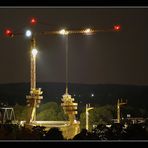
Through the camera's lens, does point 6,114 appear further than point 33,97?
No

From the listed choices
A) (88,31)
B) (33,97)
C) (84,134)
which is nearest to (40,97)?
(33,97)

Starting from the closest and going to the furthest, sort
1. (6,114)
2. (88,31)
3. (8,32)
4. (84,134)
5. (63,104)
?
(84,134) < (6,114) < (8,32) < (88,31) < (63,104)

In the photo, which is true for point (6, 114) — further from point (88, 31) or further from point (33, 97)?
point (88, 31)

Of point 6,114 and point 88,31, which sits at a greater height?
point 88,31

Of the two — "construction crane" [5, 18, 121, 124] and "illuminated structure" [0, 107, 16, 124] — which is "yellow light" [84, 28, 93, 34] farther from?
"illuminated structure" [0, 107, 16, 124]

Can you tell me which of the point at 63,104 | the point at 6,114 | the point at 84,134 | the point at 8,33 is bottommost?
the point at 84,134

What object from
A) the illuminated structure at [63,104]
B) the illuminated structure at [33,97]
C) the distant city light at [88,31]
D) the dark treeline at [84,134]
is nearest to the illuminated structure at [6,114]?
the illuminated structure at [63,104]

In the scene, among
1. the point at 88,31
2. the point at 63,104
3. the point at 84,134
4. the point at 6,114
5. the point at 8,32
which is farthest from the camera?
the point at 63,104

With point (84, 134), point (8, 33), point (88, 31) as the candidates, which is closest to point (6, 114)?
point (8, 33)

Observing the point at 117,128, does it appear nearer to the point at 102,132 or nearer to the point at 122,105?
the point at 102,132

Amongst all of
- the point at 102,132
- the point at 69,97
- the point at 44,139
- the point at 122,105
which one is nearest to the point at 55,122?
the point at 69,97

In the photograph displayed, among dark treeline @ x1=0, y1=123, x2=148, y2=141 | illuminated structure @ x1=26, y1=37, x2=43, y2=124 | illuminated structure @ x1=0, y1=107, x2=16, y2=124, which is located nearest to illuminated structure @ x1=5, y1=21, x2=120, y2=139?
illuminated structure @ x1=26, y1=37, x2=43, y2=124

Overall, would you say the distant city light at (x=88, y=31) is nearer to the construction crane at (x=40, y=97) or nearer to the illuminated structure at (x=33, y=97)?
the construction crane at (x=40, y=97)
